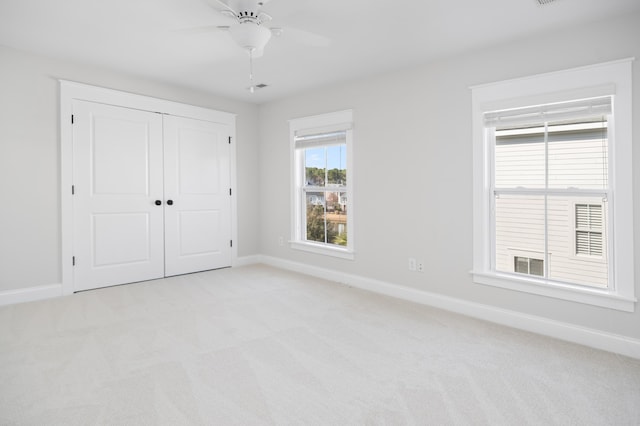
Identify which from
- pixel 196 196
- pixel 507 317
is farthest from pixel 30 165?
pixel 507 317

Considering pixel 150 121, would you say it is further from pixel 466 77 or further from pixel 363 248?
pixel 466 77

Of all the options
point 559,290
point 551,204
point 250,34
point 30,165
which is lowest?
point 559,290

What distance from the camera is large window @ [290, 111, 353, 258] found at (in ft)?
14.4

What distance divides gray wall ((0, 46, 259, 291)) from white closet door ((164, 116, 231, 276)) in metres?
1.14

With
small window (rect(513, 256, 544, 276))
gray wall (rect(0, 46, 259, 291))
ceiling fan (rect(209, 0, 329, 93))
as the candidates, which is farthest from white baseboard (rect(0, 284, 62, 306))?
small window (rect(513, 256, 544, 276))

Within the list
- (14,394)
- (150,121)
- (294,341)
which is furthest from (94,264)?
(294,341)

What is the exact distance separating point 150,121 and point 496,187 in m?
4.01

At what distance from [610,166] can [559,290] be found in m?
1.01

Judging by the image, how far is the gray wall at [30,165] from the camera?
3.43 metres

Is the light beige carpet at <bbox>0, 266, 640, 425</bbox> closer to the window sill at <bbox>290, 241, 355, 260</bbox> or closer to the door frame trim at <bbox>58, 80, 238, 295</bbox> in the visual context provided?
the door frame trim at <bbox>58, 80, 238, 295</bbox>

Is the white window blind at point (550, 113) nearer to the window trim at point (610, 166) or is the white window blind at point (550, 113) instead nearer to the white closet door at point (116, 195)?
the window trim at point (610, 166)

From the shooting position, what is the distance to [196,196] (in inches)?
192

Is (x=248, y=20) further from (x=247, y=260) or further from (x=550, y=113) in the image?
(x=247, y=260)

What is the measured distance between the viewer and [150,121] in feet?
14.4
